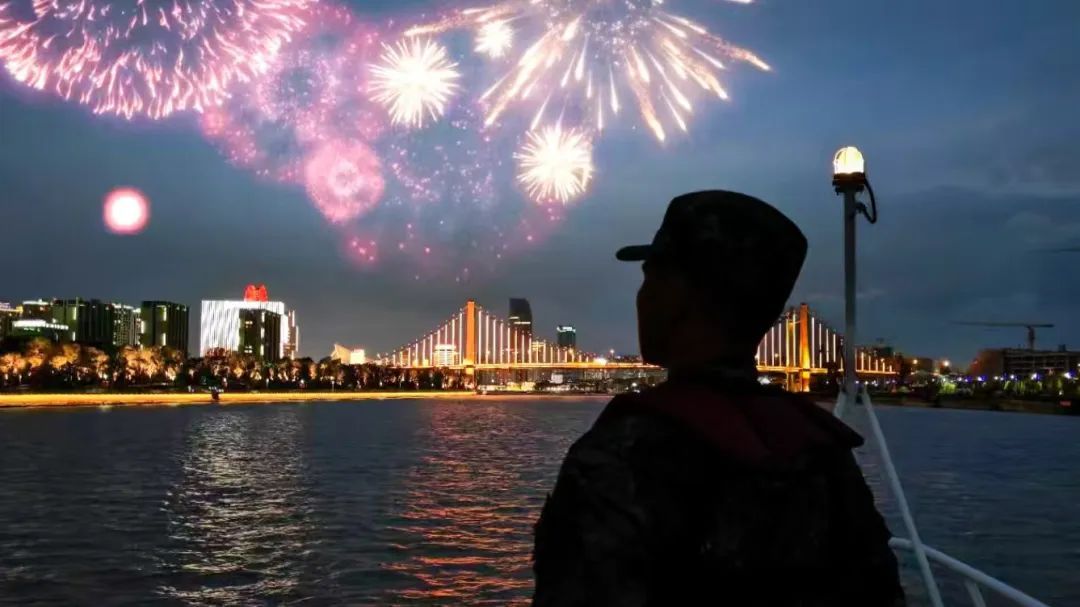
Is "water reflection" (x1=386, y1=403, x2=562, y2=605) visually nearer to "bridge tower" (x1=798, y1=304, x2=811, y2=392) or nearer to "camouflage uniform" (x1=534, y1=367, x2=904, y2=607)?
"camouflage uniform" (x1=534, y1=367, x2=904, y2=607)

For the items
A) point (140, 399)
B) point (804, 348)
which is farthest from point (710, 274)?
point (140, 399)

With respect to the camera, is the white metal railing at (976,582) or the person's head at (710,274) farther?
the white metal railing at (976,582)


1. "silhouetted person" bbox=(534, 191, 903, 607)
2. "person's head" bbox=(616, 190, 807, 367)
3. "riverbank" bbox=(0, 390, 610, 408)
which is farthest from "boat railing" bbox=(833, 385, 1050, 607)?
"riverbank" bbox=(0, 390, 610, 408)

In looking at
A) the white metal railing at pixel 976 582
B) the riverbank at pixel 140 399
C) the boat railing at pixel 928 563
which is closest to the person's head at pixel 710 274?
the white metal railing at pixel 976 582

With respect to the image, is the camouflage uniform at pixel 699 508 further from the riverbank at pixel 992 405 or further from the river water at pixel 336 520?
the riverbank at pixel 992 405

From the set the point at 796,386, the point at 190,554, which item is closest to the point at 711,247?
the point at 190,554

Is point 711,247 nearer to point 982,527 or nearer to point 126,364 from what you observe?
point 982,527
